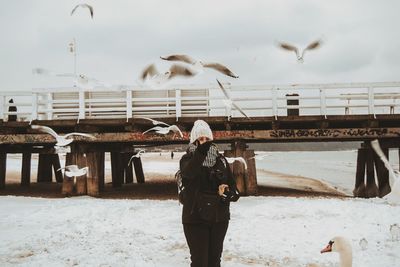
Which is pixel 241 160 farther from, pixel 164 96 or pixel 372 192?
pixel 372 192

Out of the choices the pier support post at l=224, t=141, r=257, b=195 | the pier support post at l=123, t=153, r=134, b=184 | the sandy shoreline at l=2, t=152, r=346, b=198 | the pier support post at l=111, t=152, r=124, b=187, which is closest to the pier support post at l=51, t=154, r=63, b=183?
the sandy shoreline at l=2, t=152, r=346, b=198

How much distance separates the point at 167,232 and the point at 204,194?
160 inches

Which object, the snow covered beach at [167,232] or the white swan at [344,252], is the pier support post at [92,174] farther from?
the white swan at [344,252]

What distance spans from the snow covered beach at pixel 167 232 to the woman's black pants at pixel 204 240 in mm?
1961

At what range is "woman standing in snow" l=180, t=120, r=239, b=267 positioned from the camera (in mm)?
3346

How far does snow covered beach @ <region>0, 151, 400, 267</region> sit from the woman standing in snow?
6.73ft

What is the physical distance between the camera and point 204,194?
337cm

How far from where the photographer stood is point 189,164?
3.33 metres

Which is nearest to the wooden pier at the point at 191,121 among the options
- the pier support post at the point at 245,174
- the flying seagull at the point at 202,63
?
the pier support post at the point at 245,174

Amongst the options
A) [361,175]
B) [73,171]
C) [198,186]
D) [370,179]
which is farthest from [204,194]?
[361,175]

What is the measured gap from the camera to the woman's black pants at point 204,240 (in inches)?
Answer: 135

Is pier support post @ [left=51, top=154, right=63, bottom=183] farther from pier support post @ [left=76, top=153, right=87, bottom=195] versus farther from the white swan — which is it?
the white swan

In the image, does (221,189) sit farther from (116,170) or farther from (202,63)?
(116,170)

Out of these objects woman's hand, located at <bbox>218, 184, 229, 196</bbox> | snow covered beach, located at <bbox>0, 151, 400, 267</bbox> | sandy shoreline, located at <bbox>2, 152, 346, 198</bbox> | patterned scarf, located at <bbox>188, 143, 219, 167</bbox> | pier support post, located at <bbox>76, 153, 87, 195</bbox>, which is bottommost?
sandy shoreline, located at <bbox>2, 152, 346, 198</bbox>
